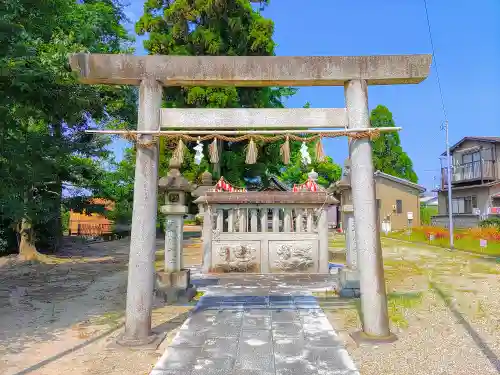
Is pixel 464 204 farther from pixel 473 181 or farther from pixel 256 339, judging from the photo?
pixel 256 339

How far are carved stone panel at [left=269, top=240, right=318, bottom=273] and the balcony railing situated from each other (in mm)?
22820

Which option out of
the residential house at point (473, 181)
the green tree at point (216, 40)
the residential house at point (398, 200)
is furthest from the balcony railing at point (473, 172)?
the green tree at point (216, 40)

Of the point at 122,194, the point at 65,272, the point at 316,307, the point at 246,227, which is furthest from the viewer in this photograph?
the point at 122,194

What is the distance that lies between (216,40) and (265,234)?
15.6 meters

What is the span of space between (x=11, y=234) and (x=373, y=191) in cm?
1857

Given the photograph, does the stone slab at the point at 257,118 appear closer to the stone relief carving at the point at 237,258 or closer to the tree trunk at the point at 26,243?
the stone relief carving at the point at 237,258

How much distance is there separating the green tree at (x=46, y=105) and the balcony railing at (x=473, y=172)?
26.1 meters

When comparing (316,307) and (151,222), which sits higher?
(151,222)

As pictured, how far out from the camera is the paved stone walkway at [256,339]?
4629 mm

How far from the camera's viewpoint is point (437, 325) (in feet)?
21.0

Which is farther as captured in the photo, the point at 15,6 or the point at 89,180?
the point at 89,180

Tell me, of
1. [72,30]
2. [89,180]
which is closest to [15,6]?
[72,30]

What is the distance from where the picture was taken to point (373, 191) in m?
5.73

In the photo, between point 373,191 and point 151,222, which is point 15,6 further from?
point 373,191
